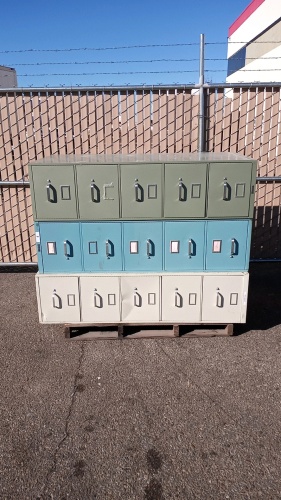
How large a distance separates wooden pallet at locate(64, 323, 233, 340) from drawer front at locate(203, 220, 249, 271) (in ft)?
2.63

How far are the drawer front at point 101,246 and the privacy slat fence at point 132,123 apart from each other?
7.16 ft

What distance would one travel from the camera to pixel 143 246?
4305 millimetres

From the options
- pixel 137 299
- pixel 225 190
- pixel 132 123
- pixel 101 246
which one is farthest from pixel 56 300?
pixel 132 123

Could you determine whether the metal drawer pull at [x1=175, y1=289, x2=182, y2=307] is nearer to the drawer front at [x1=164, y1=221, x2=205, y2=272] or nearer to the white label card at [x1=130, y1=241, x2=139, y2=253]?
the drawer front at [x1=164, y1=221, x2=205, y2=272]

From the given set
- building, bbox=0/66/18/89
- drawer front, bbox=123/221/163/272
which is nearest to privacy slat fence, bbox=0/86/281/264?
drawer front, bbox=123/221/163/272

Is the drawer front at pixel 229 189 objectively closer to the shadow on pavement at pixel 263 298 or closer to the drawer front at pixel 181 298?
the drawer front at pixel 181 298

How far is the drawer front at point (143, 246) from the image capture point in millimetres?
4250

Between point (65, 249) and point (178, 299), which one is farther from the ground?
point (65, 249)

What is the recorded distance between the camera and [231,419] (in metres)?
3.22

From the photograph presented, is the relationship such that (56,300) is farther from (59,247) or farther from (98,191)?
(98,191)

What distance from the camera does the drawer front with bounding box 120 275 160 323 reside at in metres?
4.37

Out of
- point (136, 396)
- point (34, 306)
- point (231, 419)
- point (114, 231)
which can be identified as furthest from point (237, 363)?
point (34, 306)

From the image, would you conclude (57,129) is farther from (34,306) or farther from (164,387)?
(164,387)

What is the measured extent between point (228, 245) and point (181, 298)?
0.85 meters
